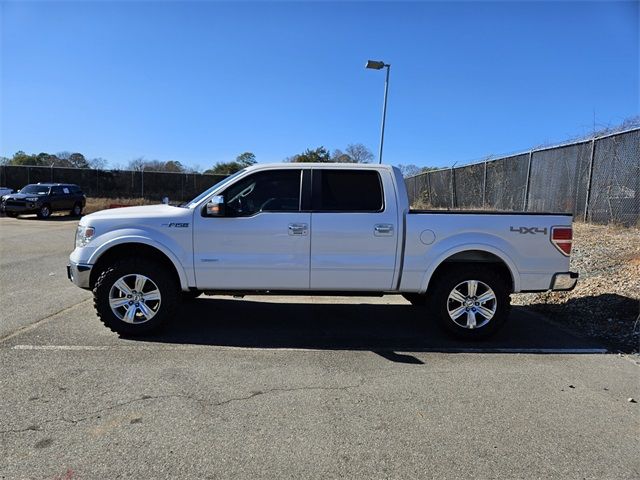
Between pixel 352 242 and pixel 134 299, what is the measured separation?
8.35 ft

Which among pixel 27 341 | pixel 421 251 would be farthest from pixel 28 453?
pixel 421 251

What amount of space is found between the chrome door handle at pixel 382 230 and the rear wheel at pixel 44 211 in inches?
961

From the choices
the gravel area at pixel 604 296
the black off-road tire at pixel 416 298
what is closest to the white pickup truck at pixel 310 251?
the black off-road tire at pixel 416 298

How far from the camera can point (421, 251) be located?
18.2 ft

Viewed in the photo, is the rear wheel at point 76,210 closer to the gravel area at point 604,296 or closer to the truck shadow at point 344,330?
the truck shadow at point 344,330

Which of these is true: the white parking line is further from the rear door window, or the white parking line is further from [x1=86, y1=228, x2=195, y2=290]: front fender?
the rear door window

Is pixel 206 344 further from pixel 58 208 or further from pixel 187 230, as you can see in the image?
pixel 58 208

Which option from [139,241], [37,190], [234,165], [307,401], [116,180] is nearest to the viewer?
[307,401]

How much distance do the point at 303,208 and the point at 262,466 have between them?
123 inches

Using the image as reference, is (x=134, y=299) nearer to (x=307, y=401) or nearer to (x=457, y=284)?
(x=307, y=401)

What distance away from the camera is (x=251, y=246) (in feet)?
18.1

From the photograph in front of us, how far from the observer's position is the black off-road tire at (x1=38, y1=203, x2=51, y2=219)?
81.8 feet

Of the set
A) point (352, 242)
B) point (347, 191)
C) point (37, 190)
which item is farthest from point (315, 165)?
point (37, 190)

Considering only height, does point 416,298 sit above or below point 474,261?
below
